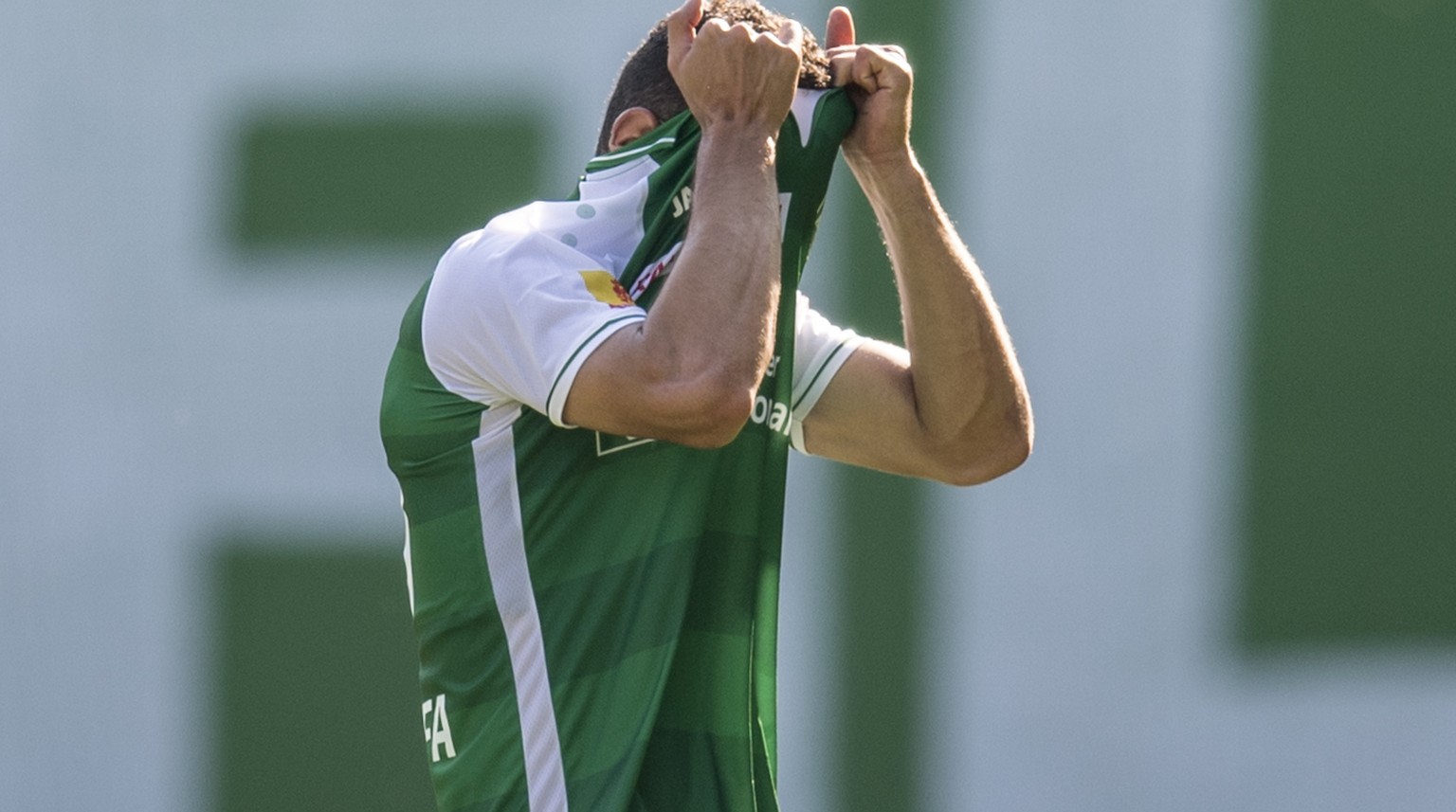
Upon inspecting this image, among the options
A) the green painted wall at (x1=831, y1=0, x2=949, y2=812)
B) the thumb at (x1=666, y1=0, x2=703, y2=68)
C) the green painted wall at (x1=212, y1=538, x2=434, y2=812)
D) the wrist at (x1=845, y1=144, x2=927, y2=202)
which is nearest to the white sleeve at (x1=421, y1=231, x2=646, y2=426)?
the thumb at (x1=666, y1=0, x2=703, y2=68)

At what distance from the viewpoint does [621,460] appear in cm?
196

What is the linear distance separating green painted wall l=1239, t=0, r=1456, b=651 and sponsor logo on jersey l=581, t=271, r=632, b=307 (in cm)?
246

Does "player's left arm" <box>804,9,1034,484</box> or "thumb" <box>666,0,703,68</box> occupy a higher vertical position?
"thumb" <box>666,0,703,68</box>

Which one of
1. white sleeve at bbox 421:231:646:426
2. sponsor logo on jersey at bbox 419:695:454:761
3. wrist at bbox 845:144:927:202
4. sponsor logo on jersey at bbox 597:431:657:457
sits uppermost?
wrist at bbox 845:144:927:202

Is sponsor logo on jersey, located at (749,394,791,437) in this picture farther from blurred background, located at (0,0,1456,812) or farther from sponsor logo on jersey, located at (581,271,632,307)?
blurred background, located at (0,0,1456,812)

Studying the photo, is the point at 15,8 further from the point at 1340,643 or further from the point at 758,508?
the point at 1340,643

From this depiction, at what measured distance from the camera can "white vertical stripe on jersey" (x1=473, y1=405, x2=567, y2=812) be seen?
1908 mm

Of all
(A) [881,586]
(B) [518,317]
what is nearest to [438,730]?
(B) [518,317]

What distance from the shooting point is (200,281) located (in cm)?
418

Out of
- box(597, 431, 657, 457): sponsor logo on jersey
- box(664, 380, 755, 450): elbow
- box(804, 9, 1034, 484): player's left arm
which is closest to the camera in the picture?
box(664, 380, 755, 450): elbow

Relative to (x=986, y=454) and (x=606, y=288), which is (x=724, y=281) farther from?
(x=986, y=454)

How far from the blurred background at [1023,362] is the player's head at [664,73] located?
6.01 ft

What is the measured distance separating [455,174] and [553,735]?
95.0 inches

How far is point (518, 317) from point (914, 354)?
0.62 metres
